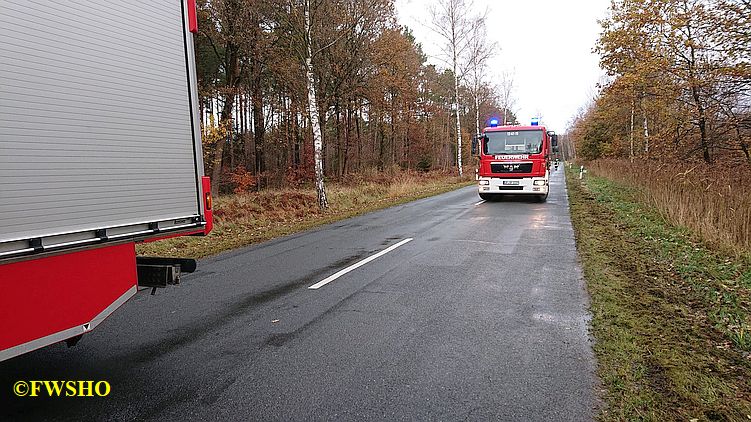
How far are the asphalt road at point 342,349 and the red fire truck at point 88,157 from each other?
73 centimetres

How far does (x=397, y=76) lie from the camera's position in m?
32.9

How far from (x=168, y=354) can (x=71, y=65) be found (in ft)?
8.16

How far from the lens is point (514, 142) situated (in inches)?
700

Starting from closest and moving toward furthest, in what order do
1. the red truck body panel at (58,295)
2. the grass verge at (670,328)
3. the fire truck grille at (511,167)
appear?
1. the red truck body panel at (58,295)
2. the grass verge at (670,328)
3. the fire truck grille at (511,167)

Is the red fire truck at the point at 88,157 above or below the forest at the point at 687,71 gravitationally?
below

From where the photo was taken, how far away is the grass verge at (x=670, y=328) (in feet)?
10.0

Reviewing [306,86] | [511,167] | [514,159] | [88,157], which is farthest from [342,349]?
[306,86]

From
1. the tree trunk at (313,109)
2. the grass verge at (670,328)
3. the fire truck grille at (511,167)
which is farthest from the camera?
the fire truck grille at (511,167)

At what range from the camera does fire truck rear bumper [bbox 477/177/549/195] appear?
17.1 metres

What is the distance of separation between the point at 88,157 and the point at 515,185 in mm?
16228

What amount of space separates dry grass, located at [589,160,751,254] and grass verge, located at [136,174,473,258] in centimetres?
886

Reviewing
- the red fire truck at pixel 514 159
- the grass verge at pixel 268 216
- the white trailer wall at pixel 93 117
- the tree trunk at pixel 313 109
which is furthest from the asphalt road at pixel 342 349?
the red fire truck at pixel 514 159

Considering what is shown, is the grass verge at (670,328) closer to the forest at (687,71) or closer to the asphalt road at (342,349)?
the asphalt road at (342,349)

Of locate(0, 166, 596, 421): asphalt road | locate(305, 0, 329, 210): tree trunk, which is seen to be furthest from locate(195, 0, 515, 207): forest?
locate(0, 166, 596, 421): asphalt road
